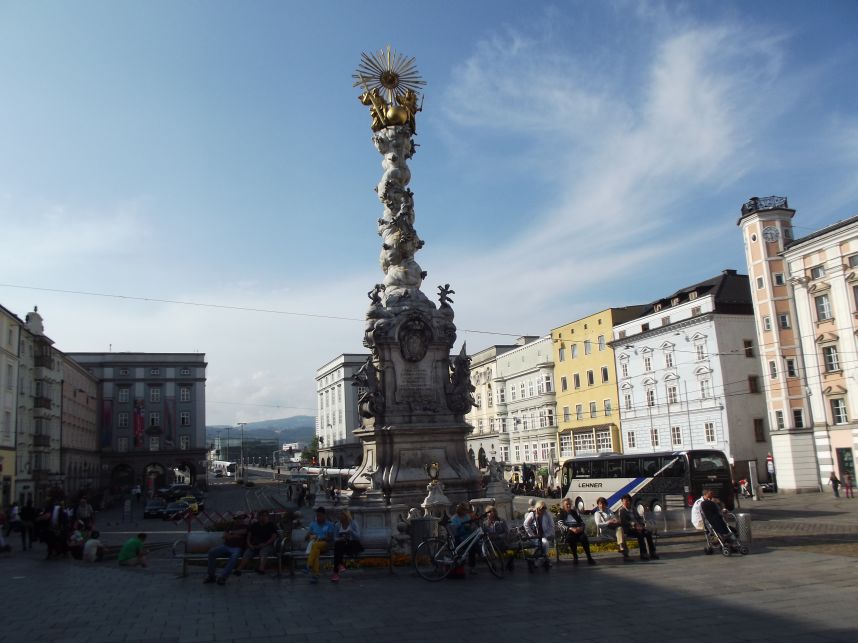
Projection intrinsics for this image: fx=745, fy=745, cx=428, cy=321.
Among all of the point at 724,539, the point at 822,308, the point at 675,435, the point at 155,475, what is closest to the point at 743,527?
the point at 724,539

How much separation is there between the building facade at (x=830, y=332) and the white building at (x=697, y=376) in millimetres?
5316

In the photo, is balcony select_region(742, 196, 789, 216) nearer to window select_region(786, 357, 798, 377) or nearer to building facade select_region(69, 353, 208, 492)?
window select_region(786, 357, 798, 377)

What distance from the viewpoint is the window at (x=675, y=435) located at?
5294cm

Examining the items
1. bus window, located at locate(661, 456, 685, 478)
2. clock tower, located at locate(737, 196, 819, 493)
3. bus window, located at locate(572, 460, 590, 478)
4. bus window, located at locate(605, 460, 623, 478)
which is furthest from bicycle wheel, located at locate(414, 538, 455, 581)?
clock tower, located at locate(737, 196, 819, 493)

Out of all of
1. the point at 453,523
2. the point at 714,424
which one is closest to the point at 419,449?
the point at 453,523

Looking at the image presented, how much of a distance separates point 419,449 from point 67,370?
53.5 meters

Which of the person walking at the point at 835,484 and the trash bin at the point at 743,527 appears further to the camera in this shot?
the person walking at the point at 835,484

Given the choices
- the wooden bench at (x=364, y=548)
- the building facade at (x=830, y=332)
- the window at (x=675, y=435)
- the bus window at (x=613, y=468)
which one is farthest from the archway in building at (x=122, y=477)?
the wooden bench at (x=364, y=548)

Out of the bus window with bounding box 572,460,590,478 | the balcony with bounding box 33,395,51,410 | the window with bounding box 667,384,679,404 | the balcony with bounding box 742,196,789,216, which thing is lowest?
the bus window with bounding box 572,460,590,478

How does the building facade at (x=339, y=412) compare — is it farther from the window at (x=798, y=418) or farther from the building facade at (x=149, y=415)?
the window at (x=798, y=418)

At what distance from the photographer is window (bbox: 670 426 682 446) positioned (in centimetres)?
5294

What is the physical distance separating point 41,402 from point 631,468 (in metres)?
42.0

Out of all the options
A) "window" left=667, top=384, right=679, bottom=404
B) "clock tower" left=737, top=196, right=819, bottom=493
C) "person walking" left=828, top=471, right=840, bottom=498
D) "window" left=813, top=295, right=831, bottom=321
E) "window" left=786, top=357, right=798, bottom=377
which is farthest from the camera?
"window" left=667, top=384, right=679, bottom=404

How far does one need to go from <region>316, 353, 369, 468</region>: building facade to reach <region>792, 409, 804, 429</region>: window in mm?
61786
